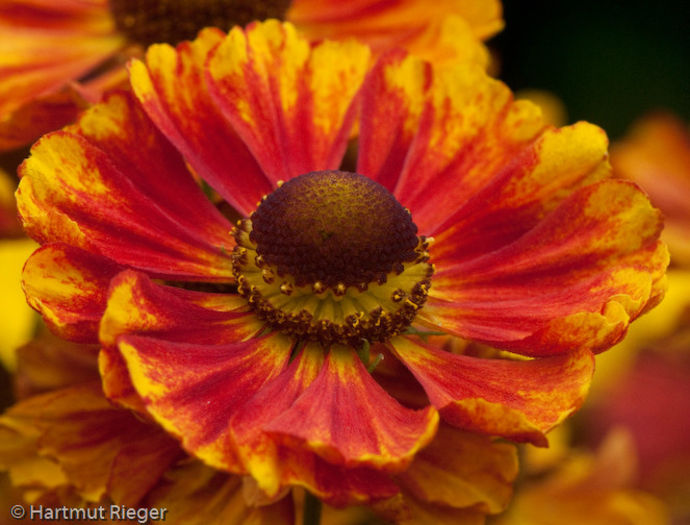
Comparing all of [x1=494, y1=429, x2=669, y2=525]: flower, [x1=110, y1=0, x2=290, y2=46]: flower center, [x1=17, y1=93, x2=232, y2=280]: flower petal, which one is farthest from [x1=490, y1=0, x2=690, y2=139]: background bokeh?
[x1=17, y1=93, x2=232, y2=280]: flower petal

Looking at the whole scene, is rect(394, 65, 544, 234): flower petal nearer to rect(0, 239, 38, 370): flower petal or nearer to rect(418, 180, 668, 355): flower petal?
rect(418, 180, 668, 355): flower petal

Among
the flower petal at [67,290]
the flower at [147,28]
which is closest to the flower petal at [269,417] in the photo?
the flower petal at [67,290]

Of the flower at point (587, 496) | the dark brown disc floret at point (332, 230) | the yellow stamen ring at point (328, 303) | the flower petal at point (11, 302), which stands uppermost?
the dark brown disc floret at point (332, 230)

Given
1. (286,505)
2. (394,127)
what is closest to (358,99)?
(394,127)

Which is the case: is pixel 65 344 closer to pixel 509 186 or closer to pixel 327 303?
pixel 327 303

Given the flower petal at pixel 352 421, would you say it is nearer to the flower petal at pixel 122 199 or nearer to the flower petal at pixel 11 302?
the flower petal at pixel 122 199

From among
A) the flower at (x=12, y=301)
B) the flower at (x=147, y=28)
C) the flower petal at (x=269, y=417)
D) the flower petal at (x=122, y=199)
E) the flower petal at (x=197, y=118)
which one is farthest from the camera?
the flower at (x=12, y=301)

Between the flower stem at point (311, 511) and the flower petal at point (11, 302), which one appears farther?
the flower petal at point (11, 302)

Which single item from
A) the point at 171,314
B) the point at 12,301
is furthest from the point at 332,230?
the point at 12,301
